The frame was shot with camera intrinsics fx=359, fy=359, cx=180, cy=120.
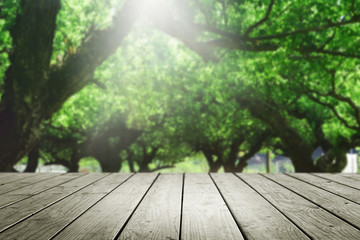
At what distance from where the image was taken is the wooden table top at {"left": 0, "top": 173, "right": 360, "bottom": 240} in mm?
2166

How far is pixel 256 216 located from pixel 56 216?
56.3 inches

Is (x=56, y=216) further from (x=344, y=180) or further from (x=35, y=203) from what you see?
(x=344, y=180)

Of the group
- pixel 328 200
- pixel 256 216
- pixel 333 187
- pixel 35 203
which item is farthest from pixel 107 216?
pixel 333 187

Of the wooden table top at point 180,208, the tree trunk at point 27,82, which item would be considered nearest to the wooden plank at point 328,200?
the wooden table top at point 180,208

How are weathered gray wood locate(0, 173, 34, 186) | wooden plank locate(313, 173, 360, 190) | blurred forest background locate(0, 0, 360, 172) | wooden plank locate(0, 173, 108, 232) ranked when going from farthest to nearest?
1. blurred forest background locate(0, 0, 360, 172)
2. weathered gray wood locate(0, 173, 34, 186)
3. wooden plank locate(313, 173, 360, 190)
4. wooden plank locate(0, 173, 108, 232)

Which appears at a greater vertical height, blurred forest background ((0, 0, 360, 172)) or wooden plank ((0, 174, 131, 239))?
blurred forest background ((0, 0, 360, 172))

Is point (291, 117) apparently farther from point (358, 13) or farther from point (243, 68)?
point (358, 13)

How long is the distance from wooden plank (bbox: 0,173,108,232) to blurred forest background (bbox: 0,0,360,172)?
476cm

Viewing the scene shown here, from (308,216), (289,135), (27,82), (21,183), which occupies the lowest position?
(308,216)

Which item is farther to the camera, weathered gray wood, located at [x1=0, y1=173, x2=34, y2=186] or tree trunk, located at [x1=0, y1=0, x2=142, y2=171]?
tree trunk, located at [x1=0, y1=0, x2=142, y2=171]

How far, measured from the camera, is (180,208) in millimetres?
2842

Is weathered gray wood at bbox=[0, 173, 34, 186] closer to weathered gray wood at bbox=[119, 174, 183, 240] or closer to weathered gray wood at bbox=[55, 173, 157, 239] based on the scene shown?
weathered gray wood at bbox=[55, 173, 157, 239]

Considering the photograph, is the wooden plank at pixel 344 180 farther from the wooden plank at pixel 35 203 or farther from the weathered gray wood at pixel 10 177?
the weathered gray wood at pixel 10 177

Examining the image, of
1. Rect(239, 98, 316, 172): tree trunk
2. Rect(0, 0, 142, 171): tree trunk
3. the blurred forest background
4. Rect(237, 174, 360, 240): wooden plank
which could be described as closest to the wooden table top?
Rect(237, 174, 360, 240): wooden plank
